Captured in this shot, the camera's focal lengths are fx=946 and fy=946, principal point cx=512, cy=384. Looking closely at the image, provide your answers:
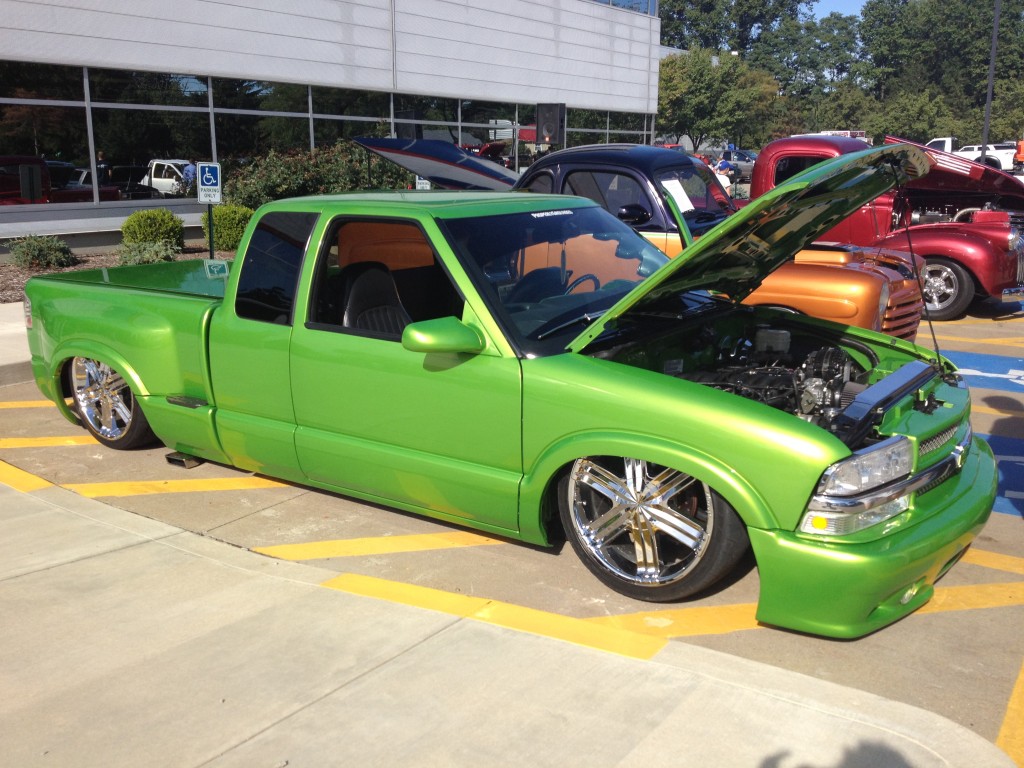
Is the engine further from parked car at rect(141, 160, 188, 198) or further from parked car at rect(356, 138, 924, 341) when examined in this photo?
parked car at rect(141, 160, 188, 198)

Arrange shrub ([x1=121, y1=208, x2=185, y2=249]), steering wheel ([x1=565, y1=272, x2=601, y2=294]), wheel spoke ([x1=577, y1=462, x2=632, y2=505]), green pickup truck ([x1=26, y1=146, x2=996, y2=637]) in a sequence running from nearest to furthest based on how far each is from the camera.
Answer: green pickup truck ([x1=26, y1=146, x2=996, y2=637]) < wheel spoke ([x1=577, y1=462, x2=632, y2=505]) < steering wheel ([x1=565, y1=272, x2=601, y2=294]) < shrub ([x1=121, y1=208, x2=185, y2=249])

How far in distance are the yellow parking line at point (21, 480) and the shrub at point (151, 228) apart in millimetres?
10666

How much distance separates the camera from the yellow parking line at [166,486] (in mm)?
5617

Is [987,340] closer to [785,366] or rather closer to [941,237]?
[941,237]

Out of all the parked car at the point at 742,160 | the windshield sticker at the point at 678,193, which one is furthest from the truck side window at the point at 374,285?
the parked car at the point at 742,160

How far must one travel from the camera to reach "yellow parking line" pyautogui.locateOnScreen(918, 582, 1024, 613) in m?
4.17

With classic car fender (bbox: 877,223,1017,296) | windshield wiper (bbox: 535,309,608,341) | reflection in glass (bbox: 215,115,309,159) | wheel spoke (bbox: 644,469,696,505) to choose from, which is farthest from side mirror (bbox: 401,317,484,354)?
reflection in glass (bbox: 215,115,309,159)

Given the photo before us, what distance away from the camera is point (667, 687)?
3379 millimetres

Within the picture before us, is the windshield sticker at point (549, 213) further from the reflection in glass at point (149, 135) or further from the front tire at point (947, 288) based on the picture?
the reflection in glass at point (149, 135)

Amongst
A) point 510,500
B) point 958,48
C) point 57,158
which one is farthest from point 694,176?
point 958,48

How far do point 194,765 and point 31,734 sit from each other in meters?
0.64

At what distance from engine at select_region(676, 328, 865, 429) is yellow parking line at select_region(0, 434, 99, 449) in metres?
4.37

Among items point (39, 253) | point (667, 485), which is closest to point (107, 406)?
point (667, 485)

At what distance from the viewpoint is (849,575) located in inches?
136
